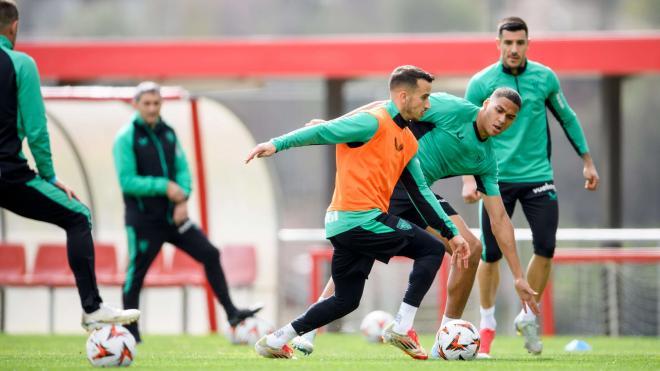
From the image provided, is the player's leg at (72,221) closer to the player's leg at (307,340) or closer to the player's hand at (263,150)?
the player's leg at (307,340)

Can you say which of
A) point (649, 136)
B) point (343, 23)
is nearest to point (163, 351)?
point (649, 136)

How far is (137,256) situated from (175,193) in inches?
25.5

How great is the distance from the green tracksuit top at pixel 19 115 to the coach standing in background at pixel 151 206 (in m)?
2.91

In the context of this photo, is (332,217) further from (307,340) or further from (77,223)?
(77,223)

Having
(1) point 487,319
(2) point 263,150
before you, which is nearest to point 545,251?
(1) point 487,319

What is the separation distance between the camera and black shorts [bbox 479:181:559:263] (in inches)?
373

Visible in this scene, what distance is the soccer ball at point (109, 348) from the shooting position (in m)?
7.63

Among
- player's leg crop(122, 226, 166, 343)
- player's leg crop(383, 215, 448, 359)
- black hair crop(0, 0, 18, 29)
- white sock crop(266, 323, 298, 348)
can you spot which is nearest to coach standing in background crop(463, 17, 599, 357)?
player's leg crop(383, 215, 448, 359)

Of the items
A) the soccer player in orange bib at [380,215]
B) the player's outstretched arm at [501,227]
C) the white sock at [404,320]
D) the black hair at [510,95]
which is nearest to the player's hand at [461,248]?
the soccer player in orange bib at [380,215]

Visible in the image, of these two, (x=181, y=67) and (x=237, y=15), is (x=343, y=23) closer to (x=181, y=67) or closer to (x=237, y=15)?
(x=237, y=15)

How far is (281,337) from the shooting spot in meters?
8.15

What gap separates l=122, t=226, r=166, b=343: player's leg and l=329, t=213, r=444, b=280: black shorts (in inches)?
130

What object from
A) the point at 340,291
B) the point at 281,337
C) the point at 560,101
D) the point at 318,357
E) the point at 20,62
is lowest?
the point at 318,357

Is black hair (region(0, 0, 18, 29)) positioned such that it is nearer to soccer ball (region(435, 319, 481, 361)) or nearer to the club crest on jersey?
the club crest on jersey
